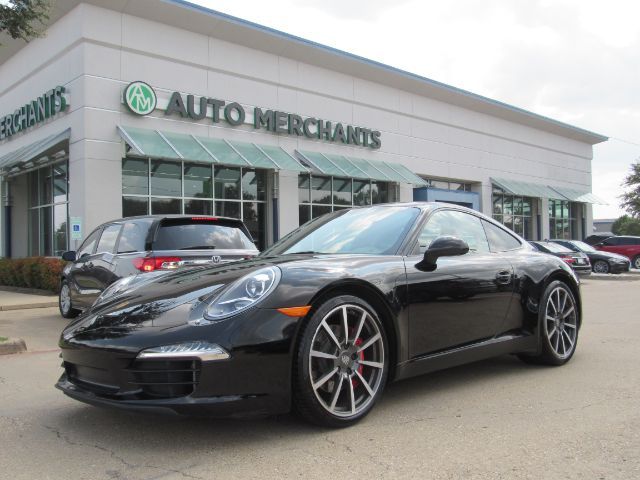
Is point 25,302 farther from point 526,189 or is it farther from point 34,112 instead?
point 526,189

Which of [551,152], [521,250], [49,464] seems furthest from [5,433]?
[551,152]

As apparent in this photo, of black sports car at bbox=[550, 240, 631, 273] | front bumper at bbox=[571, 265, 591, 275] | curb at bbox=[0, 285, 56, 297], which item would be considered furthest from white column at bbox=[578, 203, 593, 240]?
curb at bbox=[0, 285, 56, 297]

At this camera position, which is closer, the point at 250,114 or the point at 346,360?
the point at 346,360

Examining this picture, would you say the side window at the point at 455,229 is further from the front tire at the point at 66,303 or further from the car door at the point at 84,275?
the front tire at the point at 66,303

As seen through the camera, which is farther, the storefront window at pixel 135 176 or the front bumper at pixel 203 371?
the storefront window at pixel 135 176

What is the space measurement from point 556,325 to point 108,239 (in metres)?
6.12

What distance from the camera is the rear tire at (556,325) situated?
5.05 m

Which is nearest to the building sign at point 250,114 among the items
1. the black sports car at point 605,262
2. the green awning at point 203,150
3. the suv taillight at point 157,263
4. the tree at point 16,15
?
the green awning at point 203,150

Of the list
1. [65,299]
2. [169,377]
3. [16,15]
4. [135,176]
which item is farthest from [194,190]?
[169,377]

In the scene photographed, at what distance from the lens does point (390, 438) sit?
10.9ft

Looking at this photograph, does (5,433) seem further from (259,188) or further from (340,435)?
(259,188)

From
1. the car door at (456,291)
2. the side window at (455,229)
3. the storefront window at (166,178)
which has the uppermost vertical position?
the storefront window at (166,178)

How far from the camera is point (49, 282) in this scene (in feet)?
48.3

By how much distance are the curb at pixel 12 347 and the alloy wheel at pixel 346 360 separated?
15.2 ft
